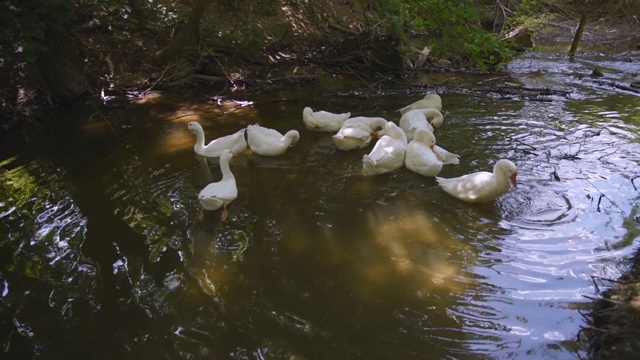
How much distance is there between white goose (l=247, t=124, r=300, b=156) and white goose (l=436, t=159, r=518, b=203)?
97.0 inches

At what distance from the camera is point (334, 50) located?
11.4 metres

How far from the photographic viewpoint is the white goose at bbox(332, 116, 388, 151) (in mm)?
6578

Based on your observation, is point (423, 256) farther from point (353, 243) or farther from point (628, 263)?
point (628, 263)

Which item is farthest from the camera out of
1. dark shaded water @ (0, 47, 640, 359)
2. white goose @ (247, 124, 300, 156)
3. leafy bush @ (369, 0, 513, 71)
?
leafy bush @ (369, 0, 513, 71)

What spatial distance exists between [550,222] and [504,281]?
121 centimetres

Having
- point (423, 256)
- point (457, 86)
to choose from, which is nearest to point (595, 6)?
point (457, 86)

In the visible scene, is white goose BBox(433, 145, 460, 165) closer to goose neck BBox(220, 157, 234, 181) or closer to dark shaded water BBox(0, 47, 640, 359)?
dark shaded water BBox(0, 47, 640, 359)

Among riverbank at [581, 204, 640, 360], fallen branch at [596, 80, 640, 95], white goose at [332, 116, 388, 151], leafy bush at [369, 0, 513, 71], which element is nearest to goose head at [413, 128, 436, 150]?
white goose at [332, 116, 388, 151]

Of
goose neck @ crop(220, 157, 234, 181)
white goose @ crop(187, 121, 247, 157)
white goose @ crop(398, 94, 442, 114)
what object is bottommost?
white goose @ crop(187, 121, 247, 157)

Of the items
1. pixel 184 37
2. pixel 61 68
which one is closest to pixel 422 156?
pixel 184 37

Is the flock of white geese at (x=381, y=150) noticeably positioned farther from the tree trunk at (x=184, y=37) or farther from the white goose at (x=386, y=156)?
the tree trunk at (x=184, y=37)

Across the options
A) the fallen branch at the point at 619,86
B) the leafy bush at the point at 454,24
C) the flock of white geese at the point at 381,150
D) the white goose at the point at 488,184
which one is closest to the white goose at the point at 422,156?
the flock of white geese at the point at 381,150

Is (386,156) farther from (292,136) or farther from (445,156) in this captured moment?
(292,136)

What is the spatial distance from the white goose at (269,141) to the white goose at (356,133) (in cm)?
62
